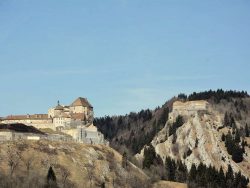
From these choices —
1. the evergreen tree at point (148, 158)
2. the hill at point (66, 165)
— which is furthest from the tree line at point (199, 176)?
the hill at point (66, 165)

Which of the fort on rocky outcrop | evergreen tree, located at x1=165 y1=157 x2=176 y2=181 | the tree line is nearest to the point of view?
the tree line

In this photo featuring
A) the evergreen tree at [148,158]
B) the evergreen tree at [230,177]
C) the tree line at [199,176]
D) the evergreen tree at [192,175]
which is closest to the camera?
the tree line at [199,176]

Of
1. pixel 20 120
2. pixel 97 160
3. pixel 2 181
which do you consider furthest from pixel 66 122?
pixel 2 181

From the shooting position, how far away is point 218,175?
173m

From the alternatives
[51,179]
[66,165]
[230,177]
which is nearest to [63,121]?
[66,165]

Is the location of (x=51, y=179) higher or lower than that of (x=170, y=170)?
higher

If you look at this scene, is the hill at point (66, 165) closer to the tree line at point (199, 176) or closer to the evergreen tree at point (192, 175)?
the tree line at point (199, 176)

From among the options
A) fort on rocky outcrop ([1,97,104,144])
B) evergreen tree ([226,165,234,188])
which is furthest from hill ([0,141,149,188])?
evergreen tree ([226,165,234,188])

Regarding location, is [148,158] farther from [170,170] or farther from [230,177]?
[230,177]

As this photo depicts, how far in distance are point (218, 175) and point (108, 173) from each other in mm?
Answer: 32745

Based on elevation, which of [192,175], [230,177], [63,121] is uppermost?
[63,121]

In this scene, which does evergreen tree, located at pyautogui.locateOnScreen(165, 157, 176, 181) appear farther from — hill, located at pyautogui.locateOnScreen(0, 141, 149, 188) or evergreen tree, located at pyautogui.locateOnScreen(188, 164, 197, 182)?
hill, located at pyautogui.locateOnScreen(0, 141, 149, 188)

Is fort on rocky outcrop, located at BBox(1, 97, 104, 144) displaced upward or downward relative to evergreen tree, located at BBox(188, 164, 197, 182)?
upward

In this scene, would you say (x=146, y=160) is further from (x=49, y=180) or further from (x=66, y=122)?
(x=49, y=180)
